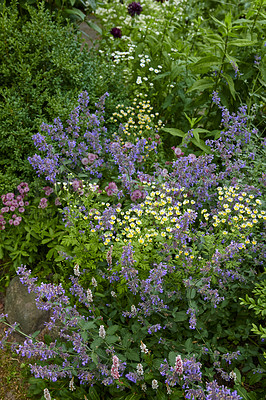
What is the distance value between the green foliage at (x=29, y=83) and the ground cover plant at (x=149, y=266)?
0.19 m

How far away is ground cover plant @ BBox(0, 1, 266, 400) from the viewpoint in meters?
2.30

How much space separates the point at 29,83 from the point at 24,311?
2086mm

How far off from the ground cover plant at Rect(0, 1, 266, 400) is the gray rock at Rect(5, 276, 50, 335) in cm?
17

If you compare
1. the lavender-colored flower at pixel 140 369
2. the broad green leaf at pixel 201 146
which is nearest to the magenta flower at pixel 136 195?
the broad green leaf at pixel 201 146

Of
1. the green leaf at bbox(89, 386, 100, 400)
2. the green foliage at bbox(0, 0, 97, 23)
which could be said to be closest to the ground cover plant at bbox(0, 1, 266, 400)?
the green leaf at bbox(89, 386, 100, 400)

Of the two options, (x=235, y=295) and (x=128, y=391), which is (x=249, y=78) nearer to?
(x=235, y=295)

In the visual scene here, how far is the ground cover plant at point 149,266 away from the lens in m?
2.30

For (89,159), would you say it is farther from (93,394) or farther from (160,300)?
(93,394)

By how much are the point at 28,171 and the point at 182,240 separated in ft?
5.60

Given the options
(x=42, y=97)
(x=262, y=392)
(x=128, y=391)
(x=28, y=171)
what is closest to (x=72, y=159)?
(x=28, y=171)

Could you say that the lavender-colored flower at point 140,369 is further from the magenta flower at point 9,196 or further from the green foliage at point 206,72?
the green foliage at point 206,72

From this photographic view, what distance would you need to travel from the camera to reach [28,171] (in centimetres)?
345

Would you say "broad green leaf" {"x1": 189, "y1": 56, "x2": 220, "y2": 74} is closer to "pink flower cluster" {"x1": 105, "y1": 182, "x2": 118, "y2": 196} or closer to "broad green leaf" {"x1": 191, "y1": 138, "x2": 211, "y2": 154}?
"broad green leaf" {"x1": 191, "y1": 138, "x2": 211, "y2": 154}

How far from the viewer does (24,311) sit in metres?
3.12
